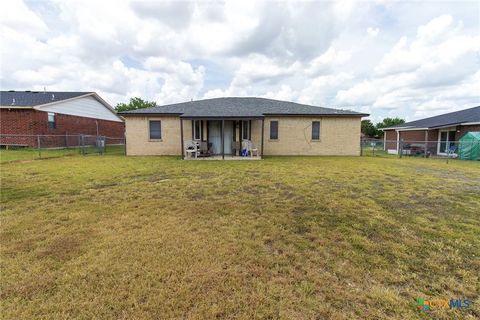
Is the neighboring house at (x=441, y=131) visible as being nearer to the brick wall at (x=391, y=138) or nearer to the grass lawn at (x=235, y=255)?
the brick wall at (x=391, y=138)

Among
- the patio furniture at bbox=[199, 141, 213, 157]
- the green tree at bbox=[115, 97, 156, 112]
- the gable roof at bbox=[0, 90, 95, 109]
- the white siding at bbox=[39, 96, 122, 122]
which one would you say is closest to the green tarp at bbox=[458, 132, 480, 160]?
the patio furniture at bbox=[199, 141, 213, 157]

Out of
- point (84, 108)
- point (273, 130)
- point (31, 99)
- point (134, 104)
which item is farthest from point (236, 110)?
point (134, 104)

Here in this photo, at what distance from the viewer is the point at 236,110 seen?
1519 cm

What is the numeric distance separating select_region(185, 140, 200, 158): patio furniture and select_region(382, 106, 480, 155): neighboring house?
12.3 m

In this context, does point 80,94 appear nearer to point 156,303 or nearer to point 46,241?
point 46,241

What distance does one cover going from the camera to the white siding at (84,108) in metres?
19.3

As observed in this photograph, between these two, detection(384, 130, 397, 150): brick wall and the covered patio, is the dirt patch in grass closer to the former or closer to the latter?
the covered patio

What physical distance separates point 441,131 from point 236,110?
17.7 metres

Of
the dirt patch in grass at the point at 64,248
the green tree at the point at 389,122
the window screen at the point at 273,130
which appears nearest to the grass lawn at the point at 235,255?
the dirt patch in grass at the point at 64,248

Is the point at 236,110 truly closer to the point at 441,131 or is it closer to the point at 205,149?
the point at 205,149

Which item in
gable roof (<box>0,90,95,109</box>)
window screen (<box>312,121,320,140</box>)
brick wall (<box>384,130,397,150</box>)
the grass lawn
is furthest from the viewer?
brick wall (<box>384,130,397,150</box>)

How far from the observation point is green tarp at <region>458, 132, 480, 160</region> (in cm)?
1443

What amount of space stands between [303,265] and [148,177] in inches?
243

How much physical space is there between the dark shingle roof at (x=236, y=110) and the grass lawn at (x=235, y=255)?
9.04m
